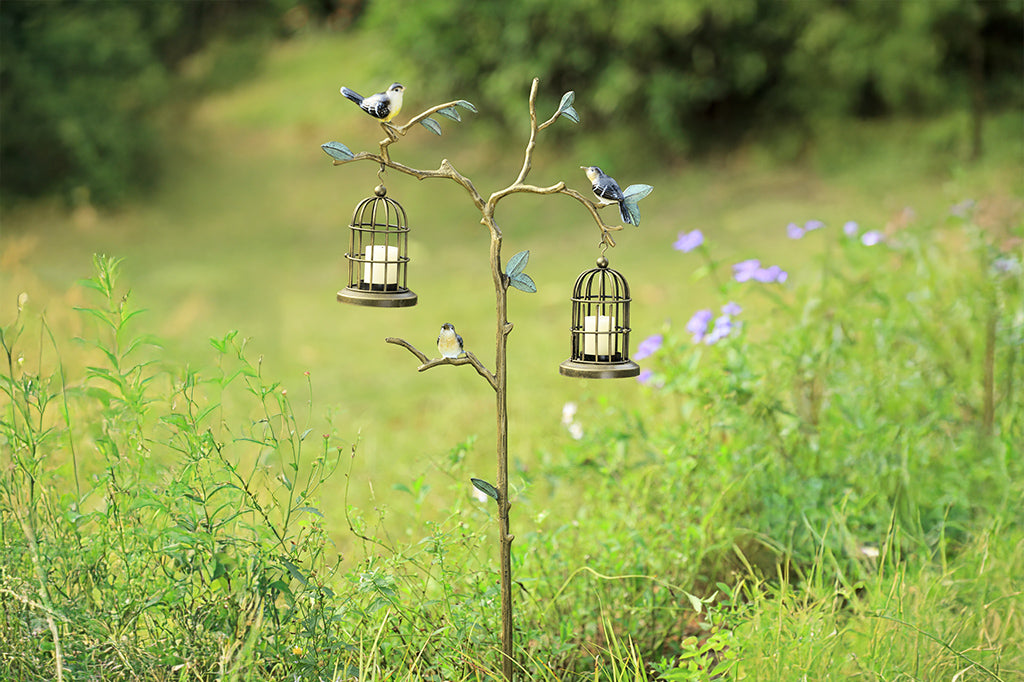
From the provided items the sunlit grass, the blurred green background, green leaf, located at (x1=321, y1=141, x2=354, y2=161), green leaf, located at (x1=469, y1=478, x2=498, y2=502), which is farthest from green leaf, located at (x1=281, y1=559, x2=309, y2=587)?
the blurred green background

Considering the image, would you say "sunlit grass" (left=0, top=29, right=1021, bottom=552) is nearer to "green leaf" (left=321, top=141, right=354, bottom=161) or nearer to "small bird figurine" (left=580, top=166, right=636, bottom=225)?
"green leaf" (left=321, top=141, right=354, bottom=161)

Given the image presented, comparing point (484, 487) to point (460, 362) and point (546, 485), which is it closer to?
point (460, 362)

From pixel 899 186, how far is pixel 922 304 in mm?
5674

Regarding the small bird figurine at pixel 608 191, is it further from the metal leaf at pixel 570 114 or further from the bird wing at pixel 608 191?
the metal leaf at pixel 570 114

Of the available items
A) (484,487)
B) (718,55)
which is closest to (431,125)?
(484,487)

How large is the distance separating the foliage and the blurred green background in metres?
3.07

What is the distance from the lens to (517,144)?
1123cm

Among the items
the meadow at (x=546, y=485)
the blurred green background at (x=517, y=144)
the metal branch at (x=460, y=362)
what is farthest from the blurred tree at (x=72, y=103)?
the metal branch at (x=460, y=362)

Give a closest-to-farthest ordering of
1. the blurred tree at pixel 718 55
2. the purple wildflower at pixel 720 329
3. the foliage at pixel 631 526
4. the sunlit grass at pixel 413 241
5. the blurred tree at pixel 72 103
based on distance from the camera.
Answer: the foliage at pixel 631 526, the purple wildflower at pixel 720 329, the sunlit grass at pixel 413 241, the blurred tree at pixel 718 55, the blurred tree at pixel 72 103

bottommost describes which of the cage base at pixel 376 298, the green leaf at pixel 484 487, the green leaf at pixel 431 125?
the green leaf at pixel 484 487

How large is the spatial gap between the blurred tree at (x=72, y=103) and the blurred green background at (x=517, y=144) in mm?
26

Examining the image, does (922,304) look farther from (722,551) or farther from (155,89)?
(155,89)

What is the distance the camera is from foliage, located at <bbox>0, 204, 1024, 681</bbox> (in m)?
1.72

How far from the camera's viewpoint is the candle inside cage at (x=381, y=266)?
6.44ft
